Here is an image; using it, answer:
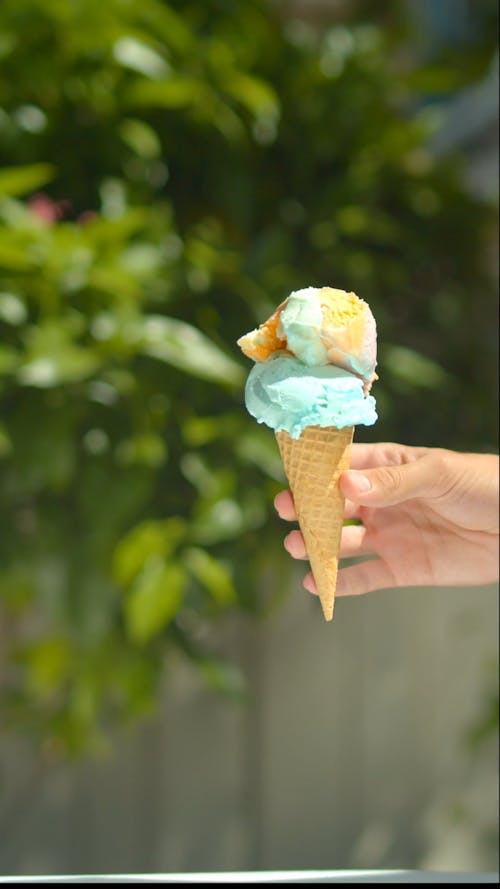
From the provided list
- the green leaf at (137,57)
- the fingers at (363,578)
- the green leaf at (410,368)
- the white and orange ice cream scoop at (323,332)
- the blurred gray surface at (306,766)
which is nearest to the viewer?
the white and orange ice cream scoop at (323,332)

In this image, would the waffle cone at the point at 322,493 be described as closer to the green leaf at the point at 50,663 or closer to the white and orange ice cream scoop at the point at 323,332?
the white and orange ice cream scoop at the point at 323,332

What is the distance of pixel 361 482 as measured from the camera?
18.0 inches

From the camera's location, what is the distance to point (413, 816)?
4.73 ft

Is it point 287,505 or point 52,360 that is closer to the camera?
point 287,505

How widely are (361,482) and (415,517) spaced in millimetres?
114

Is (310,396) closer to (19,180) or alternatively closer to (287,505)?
(287,505)

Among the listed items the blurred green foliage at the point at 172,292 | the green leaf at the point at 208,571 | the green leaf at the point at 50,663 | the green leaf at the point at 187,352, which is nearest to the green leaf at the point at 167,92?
the blurred green foliage at the point at 172,292

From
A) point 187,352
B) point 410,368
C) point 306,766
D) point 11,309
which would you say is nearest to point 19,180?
point 11,309

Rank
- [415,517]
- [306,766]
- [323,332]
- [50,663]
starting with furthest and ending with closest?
[306,766]
[50,663]
[415,517]
[323,332]

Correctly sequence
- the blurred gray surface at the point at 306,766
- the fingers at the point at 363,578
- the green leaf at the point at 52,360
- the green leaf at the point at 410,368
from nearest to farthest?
the fingers at the point at 363,578 → the green leaf at the point at 52,360 → the green leaf at the point at 410,368 → the blurred gray surface at the point at 306,766

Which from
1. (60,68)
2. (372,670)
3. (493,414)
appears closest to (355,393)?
(60,68)

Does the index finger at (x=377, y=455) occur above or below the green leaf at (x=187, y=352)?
below

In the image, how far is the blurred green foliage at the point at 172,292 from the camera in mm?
986

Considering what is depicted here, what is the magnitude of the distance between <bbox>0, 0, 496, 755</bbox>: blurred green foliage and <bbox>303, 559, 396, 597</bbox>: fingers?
38 cm
